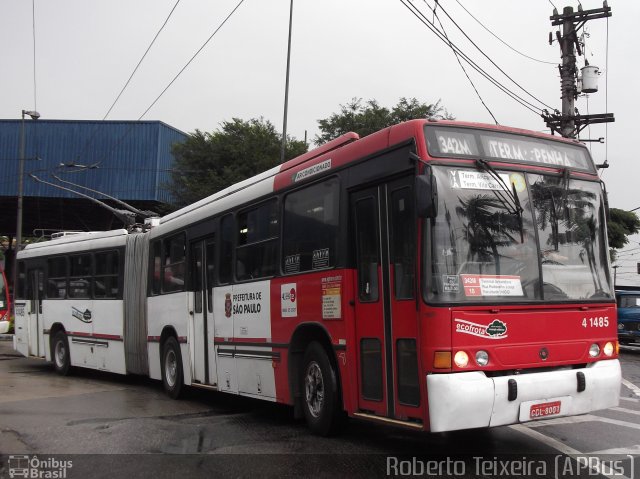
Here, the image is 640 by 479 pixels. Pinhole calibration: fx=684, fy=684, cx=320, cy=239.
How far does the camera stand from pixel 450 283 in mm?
5863

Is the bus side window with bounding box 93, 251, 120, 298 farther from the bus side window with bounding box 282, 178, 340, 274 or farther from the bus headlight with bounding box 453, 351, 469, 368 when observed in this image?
the bus headlight with bounding box 453, 351, 469, 368

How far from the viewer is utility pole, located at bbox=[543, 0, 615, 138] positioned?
21438mm

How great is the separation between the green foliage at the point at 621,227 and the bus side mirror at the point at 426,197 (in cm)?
2917

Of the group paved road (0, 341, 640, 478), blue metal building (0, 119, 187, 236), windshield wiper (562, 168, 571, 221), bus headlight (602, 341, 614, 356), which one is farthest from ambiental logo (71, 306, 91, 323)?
blue metal building (0, 119, 187, 236)

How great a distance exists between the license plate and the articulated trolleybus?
0.08 feet

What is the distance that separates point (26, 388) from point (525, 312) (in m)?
10.1

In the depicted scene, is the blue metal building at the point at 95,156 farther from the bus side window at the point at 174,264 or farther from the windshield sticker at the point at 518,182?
the windshield sticker at the point at 518,182

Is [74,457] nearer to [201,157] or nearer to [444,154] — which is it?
[444,154]

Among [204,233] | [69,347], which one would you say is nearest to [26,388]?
[69,347]

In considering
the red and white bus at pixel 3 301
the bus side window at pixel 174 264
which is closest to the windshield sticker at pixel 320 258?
the bus side window at pixel 174 264

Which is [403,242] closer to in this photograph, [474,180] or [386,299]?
[386,299]

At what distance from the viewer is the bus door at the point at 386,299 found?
611cm

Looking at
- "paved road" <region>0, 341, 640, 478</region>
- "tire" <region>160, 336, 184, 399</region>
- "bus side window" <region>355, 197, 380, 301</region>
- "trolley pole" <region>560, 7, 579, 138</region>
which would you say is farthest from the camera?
"trolley pole" <region>560, 7, 579, 138</region>

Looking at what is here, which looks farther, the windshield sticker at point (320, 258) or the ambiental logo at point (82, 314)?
the ambiental logo at point (82, 314)
